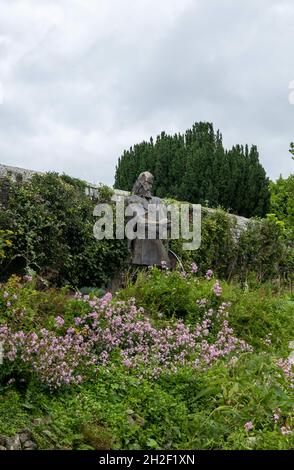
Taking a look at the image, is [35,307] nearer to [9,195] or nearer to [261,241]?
[9,195]

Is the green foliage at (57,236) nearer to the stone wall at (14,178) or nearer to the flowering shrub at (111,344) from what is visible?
the stone wall at (14,178)

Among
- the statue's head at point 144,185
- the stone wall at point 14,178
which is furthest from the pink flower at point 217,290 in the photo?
the stone wall at point 14,178

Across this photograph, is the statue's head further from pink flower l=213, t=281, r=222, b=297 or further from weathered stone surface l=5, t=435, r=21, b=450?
weathered stone surface l=5, t=435, r=21, b=450

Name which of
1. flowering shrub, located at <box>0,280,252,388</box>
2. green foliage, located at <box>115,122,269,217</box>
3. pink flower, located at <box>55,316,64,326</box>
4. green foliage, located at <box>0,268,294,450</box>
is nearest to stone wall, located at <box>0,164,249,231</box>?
flowering shrub, located at <box>0,280,252,388</box>

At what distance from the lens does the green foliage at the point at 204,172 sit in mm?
23031

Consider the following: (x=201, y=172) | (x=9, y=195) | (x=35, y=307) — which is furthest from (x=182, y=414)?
(x=201, y=172)

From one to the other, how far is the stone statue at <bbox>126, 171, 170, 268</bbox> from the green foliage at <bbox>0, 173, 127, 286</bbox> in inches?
34.0

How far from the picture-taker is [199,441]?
500 cm

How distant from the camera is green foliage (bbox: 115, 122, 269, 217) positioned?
23.0 meters

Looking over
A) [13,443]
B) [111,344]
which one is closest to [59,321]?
[111,344]

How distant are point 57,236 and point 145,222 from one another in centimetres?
150

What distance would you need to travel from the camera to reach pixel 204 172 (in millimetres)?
23172

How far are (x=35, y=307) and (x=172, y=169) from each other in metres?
17.1

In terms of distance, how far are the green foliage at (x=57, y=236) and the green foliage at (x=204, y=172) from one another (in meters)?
10.8
